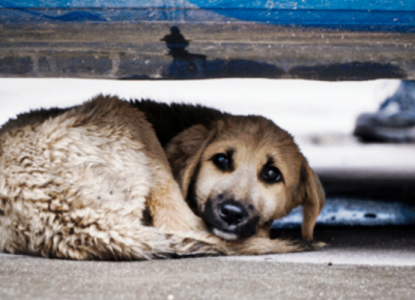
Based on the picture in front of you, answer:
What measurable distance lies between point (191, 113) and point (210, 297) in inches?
92.7

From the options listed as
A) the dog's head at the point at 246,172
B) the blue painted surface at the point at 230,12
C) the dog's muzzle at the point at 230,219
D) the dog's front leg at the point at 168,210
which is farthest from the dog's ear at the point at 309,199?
the blue painted surface at the point at 230,12

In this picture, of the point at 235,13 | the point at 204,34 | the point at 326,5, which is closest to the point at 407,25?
the point at 326,5

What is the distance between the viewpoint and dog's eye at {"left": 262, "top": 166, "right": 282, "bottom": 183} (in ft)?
10.5

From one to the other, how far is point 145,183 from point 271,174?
100 centimetres

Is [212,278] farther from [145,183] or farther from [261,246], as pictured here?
[145,183]

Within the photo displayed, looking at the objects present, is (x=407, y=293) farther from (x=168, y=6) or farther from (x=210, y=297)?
(x=168, y=6)

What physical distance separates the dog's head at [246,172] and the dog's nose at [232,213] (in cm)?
4

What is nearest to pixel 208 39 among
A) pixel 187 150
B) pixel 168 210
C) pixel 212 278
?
pixel 187 150

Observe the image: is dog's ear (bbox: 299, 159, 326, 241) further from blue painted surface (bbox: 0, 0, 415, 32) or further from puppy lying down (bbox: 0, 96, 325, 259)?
blue painted surface (bbox: 0, 0, 415, 32)

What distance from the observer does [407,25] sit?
312 centimetres

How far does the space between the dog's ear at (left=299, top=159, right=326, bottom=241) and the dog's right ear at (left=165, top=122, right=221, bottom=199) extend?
2.60 feet

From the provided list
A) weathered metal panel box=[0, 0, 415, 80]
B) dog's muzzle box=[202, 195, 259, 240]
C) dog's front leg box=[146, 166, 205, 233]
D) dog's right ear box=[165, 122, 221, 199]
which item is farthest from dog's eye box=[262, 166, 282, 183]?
weathered metal panel box=[0, 0, 415, 80]

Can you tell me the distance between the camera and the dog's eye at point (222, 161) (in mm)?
3186

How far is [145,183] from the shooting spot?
2.79 metres
